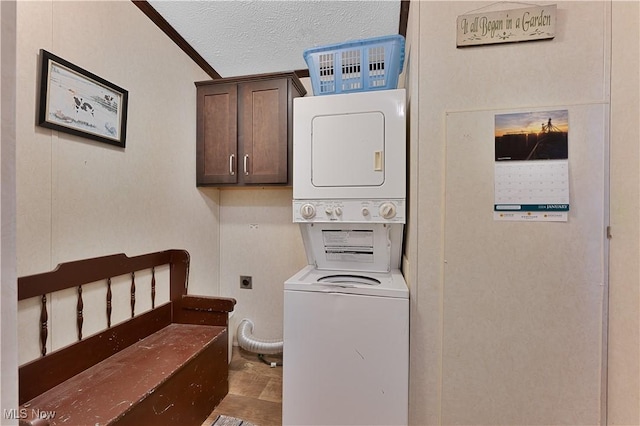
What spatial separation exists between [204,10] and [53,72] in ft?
3.05

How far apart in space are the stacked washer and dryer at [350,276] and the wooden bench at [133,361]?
0.59 meters

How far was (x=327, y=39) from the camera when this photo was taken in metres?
1.94

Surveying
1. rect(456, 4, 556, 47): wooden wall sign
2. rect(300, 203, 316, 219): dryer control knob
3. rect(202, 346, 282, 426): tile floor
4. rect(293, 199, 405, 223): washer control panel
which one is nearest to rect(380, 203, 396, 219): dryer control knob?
rect(293, 199, 405, 223): washer control panel

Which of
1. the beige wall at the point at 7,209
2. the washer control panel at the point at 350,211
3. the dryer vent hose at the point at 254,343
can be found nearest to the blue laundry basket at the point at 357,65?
the washer control panel at the point at 350,211

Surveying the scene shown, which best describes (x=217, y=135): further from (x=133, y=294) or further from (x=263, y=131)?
(x=133, y=294)

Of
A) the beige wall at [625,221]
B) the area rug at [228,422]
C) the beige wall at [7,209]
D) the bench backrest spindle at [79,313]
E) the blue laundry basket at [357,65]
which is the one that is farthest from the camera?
the area rug at [228,422]

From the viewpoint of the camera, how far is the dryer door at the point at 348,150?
1.40 metres

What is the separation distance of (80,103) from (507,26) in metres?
2.04

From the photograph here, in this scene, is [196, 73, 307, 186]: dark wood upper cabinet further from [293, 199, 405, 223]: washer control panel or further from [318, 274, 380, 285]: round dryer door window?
[318, 274, 380, 285]: round dryer door window

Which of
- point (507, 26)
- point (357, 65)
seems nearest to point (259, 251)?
point (357, 65)

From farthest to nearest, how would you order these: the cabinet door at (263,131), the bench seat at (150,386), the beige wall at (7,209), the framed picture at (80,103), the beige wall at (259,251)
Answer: the beige wall at (259,251) < the cabinet door at (263,131) < the framed picture at (80,103) < the bench seat at (150,386) < the beige wall at (7,209)

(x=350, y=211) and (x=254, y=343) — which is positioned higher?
(x=350, y=211)

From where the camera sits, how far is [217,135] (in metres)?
2.13

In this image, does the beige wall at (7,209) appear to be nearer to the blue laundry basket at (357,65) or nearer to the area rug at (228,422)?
the blue laundry basket at (357,65)
